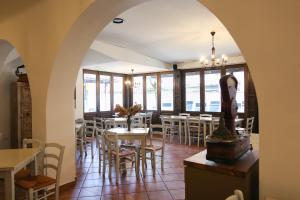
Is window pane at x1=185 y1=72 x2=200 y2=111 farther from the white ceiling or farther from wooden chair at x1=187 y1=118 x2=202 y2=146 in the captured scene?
wooden chair at x1=187 y1=118 x2=202 y2=146

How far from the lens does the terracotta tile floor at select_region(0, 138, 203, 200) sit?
297 centimetres

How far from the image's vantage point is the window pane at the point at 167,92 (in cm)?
856

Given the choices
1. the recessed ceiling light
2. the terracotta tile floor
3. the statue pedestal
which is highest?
the recessed ceiling light

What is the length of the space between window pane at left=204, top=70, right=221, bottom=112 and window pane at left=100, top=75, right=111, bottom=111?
3.67 metres

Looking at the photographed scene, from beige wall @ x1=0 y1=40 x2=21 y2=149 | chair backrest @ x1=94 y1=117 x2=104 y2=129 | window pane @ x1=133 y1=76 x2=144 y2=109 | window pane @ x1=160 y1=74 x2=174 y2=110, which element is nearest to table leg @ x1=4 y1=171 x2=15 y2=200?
beige wall @ x1=0 y1=40 x2=21 y2=149

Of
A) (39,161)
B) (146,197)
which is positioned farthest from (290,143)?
(39,161)

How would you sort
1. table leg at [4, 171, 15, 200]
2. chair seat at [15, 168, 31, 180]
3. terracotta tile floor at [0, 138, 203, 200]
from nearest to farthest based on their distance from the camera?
1. table leg at [4, 171, 15, 200]
2. chair seat at [15, 168, 31, 180]
3. terracotta tile floor at [0, 138, 203, 200]

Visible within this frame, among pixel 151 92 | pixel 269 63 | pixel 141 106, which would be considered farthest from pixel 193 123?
pixel 269 63

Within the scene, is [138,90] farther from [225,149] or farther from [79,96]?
[225,149]

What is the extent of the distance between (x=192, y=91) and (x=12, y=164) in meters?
6.73

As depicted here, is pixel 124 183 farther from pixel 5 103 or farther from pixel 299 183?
pixel 5 103

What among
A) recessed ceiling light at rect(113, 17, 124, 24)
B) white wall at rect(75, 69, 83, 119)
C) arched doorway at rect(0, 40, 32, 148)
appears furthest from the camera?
white wall at rect(75, 69, 83, 119)

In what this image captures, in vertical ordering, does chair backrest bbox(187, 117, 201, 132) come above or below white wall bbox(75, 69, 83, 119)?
below

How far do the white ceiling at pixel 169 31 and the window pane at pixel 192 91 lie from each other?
93cm
